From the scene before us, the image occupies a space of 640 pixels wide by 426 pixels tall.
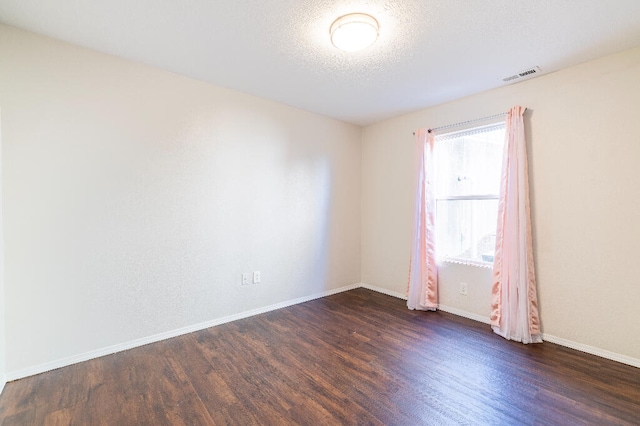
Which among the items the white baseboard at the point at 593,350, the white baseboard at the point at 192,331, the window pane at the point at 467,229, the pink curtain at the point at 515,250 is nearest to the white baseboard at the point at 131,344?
the white baseboard at the point at 192,331

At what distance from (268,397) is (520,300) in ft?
7.78

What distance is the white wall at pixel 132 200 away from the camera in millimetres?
2092

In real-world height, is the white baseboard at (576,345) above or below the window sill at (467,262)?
below

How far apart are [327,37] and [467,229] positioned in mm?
2529

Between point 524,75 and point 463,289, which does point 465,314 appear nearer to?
point 463,289

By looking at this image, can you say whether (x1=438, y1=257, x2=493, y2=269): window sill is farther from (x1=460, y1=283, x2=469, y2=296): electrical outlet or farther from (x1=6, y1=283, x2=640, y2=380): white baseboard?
(x1=6, y1=283, x2=640, y2=380): white baseboard

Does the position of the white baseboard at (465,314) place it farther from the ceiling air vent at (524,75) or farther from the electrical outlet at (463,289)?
the ceiling air vent at (524,75)

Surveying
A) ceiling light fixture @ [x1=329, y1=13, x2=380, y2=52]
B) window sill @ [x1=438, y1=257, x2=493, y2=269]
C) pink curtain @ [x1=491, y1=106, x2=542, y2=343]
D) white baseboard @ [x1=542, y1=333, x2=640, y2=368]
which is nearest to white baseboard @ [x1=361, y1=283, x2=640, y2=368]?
white baseboard @ [x1=542, y1=333, x2=640, y2=368]

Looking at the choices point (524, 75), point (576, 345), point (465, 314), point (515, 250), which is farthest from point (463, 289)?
point (524, 75)

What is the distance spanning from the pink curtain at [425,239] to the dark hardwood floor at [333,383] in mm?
628

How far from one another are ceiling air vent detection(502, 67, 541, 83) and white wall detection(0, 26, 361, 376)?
7.35ft

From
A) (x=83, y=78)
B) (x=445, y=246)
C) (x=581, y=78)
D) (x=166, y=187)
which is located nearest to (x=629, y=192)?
(x=581, y=78)

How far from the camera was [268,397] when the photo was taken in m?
1.89

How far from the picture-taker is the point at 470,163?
A: 10.8 feet
